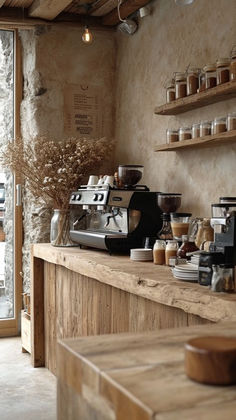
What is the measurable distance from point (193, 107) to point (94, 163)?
3.93ft

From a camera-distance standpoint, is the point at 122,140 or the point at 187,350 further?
the point at 122,140

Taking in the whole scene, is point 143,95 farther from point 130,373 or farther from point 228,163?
point 130,373

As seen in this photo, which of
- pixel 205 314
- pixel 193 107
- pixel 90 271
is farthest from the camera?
pixel 193 107

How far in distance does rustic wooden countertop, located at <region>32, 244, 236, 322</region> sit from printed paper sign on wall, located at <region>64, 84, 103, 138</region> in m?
1.24

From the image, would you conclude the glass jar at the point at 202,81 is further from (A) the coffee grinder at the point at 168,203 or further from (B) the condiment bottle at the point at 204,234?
(B) the condiment bottle at the point at 204,234

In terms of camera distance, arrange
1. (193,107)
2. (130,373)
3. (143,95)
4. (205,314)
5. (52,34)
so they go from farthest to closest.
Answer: (52,34), (143,95), (193,107), (205,314), (130,373)

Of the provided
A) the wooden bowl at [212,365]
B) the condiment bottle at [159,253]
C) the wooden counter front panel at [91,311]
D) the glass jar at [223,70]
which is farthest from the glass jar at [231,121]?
the wooden bowl at [212,365]

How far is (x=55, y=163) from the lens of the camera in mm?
4344

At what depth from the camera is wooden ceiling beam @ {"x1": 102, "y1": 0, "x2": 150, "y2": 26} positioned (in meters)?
4.19

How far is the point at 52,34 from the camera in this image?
468 cm

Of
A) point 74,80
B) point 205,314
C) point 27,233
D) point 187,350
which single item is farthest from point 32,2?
point 187,350

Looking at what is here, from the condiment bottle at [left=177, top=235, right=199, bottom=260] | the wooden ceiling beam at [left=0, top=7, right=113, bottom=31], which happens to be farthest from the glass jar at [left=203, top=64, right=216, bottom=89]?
the wooden ceiling beam at [left=0, top=7, right=113, bottom=31]

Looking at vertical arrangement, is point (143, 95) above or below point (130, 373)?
above

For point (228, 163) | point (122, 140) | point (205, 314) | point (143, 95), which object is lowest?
point (205, 314)
